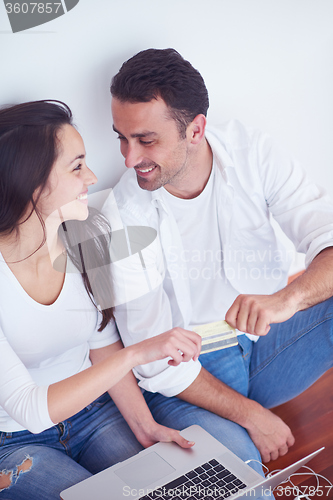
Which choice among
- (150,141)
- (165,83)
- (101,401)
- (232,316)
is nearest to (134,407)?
(101,401)

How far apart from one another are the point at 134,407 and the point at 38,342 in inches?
10.5

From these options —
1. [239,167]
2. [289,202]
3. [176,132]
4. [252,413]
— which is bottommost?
[252,413]

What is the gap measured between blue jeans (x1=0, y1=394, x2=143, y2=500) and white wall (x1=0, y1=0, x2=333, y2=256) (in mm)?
504

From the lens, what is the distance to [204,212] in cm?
111

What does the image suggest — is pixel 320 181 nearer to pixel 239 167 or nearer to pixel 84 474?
pixel 239 167

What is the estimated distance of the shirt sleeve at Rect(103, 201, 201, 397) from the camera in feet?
3.19

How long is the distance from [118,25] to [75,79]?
141mm

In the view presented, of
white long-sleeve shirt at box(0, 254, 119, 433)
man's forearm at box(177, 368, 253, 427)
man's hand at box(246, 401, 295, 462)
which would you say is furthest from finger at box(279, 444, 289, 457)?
white long-sleeve shirt at box(0, 254, 119, 433)

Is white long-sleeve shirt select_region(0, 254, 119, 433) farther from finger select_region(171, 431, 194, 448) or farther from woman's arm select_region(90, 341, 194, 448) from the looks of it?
finger select_region(171, 431, 194, 448)

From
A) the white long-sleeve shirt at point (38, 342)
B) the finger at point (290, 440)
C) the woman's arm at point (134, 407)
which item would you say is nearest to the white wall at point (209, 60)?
the white long-sleeve shirt at point (38, 342)

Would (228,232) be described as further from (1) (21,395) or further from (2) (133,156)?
(1) (21,395)

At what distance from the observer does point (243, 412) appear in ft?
3.59

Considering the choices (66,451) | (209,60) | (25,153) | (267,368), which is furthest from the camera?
(267,368)

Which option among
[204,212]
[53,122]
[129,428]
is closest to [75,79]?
[53,122]
